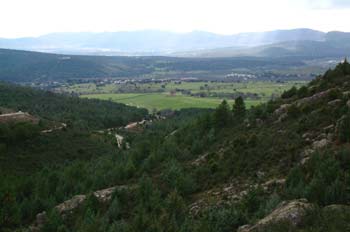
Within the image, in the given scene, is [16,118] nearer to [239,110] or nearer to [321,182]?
[239,110]

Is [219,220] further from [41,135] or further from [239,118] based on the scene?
[41,135]

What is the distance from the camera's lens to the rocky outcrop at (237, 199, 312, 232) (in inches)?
909

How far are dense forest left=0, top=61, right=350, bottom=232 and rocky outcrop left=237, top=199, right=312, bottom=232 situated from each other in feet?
0.19

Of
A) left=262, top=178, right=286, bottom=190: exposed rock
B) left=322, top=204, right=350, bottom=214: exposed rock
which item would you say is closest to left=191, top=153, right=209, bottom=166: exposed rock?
left=262, top=178, right=286, bottom=190: exposed rock

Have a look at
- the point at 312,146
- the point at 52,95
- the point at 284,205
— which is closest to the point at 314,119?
the point at 312,146

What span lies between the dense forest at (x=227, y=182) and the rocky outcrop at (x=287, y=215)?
58 millimetres

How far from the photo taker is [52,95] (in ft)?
652

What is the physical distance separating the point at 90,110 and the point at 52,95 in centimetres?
3432

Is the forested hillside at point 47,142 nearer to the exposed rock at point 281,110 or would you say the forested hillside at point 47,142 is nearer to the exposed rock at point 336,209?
the exposed rock at point 281,110

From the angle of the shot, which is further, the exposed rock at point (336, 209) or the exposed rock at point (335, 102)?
the exposed rock at point (335, 102)

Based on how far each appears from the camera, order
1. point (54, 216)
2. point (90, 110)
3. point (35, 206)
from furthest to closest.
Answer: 1. point (90, 110)
2. point (35, 206)
3. point (54, 216)

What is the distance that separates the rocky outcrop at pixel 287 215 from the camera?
23.1m

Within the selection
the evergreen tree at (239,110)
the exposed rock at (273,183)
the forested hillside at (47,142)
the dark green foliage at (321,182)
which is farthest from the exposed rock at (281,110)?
the forested hillside at (47,142)

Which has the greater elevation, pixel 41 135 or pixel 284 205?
pixel 284 205
